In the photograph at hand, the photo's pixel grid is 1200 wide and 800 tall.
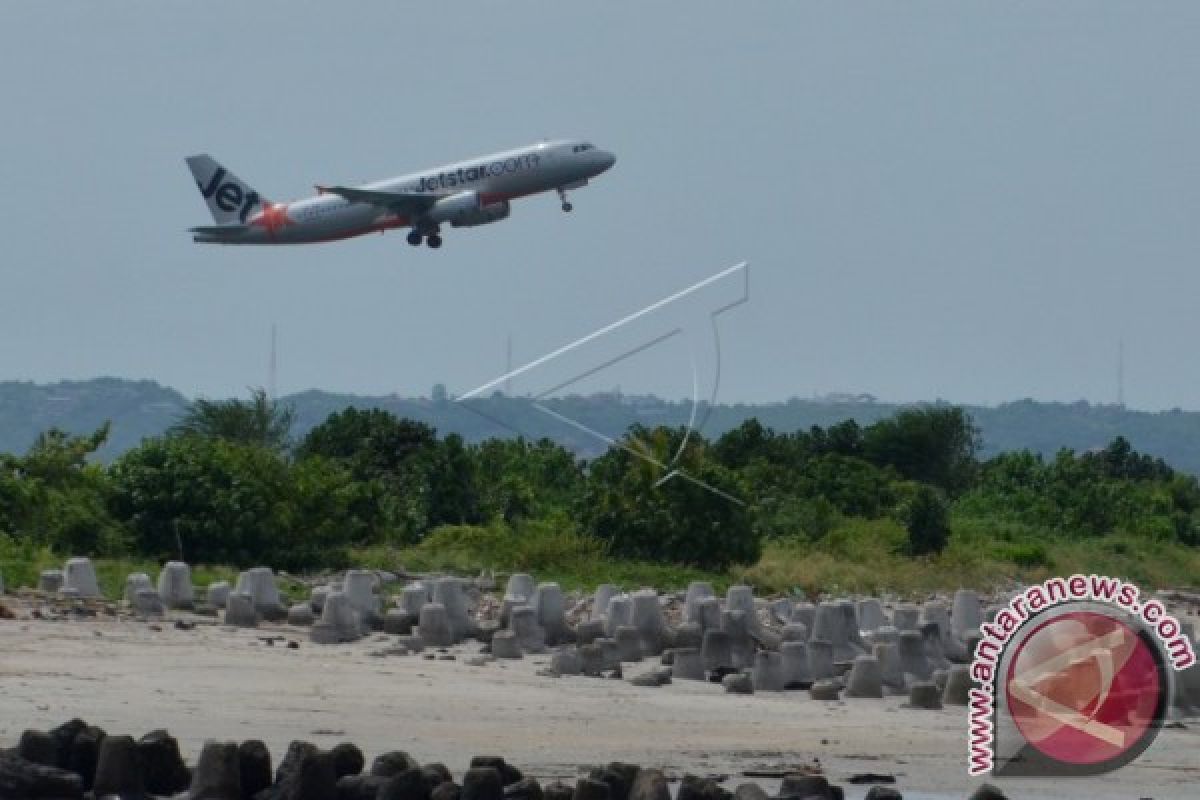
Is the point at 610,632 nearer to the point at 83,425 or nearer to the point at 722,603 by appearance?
the point at 722,603

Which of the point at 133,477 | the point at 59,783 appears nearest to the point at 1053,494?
the point at 133,477

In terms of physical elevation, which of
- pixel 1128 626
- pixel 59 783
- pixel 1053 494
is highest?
pixel 1053 494

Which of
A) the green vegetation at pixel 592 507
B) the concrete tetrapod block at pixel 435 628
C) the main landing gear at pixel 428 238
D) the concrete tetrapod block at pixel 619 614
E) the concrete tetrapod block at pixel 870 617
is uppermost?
the main landing gear at pixel 428 238

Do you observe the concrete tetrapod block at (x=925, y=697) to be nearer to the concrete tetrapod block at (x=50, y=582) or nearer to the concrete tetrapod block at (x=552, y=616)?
the concrete tetrapod block at (x=552, y=616)

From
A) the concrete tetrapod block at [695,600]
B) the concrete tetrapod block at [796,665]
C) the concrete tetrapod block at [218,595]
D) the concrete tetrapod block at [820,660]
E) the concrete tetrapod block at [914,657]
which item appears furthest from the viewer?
the concrete tetrapod block at [695,600]

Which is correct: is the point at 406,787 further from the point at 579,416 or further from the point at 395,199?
the point at 395,199

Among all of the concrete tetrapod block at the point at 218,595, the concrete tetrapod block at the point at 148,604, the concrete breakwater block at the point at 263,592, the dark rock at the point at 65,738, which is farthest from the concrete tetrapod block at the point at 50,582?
the dark rock at the point at 65,738

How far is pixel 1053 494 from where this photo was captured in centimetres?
5934

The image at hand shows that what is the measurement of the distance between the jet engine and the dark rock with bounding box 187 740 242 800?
54122 mm

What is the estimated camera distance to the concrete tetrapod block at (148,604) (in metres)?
29.0

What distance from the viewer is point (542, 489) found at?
52.6m

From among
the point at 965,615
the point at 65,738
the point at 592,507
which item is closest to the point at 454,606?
the point at 965,615

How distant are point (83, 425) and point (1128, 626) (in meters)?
119

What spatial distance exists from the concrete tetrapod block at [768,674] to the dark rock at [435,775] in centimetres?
792
